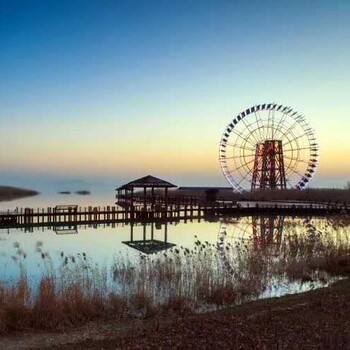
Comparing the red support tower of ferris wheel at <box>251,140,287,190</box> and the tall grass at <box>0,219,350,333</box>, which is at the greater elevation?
the red support tower of ferris wheel at <box>251,140,287,190</box>

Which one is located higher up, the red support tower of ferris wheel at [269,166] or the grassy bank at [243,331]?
the red support tower of ferris wheel at [269,166]

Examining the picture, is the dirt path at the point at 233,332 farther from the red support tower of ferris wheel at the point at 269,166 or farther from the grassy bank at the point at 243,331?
the red support tower of ferris wheel at the point at 269,166

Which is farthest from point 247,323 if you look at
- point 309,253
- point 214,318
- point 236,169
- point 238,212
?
point 236,169

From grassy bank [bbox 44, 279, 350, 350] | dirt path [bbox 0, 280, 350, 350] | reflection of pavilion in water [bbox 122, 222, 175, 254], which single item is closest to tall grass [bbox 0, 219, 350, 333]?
dirt path [bbox 0, 280, 350, 350]

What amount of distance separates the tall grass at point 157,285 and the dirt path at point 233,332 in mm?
717

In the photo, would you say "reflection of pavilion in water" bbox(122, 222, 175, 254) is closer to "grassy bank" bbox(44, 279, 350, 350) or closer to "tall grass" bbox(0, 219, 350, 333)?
"tall grass" bbox(0, 219, 350, 333)

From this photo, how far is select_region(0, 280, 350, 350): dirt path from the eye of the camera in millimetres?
7402

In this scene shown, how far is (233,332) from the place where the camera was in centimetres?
805

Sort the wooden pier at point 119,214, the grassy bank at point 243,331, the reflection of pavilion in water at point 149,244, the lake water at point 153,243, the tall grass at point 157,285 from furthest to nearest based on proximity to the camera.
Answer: the wooden pier at point 119,214 → the reflection of pavilion in water at point 149,244 → the lake water at point 153,243 → the tall grass at point 157,285 → the grassy bank at point 243,331

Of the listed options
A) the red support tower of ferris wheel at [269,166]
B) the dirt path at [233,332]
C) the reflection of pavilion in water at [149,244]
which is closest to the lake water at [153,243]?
the reflection of pavilion in water at [149,244]

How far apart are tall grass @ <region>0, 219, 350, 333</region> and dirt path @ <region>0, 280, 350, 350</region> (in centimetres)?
72

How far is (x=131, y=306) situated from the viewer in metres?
11.7

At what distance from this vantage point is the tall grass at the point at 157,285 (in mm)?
10555

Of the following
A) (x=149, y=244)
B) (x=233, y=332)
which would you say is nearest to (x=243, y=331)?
(x=233, y=332)
